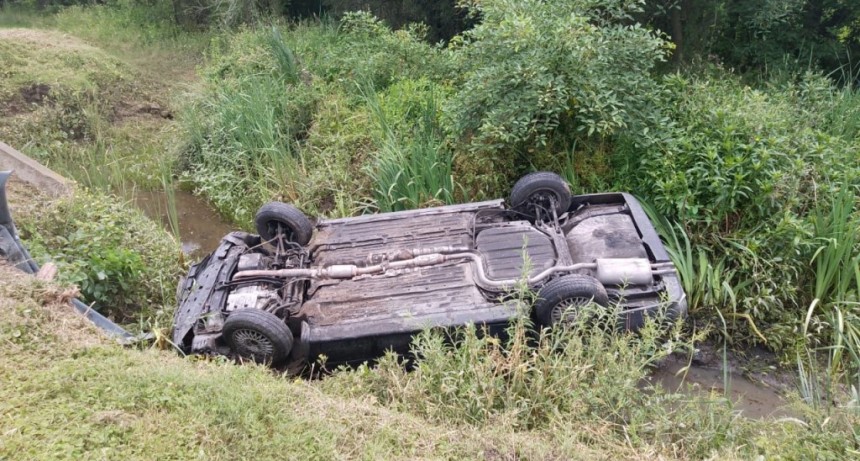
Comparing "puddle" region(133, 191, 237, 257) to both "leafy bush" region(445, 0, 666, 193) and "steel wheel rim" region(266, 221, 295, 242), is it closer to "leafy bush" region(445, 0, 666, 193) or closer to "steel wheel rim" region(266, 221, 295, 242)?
"steel wheel rim" region(266, 221, 295, 242)

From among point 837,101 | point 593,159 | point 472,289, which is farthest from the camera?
point 837,101

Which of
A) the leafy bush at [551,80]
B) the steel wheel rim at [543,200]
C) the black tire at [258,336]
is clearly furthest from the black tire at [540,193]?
the black tire at [258,336]

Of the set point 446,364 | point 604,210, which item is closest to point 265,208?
point 446,364

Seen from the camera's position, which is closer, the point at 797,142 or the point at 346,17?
the point at 797,142

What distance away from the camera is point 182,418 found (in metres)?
2.75

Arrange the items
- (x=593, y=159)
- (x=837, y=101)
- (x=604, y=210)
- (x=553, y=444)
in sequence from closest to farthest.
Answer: (x=553, y=444), (x=604, y=210), (x=593, y=159), (x=837, y=101)

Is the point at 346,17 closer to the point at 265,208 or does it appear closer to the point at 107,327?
the point at 265,208

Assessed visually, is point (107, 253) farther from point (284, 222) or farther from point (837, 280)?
point (837, 280)

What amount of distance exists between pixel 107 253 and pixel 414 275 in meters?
2.54

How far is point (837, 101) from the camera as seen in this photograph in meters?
6.26

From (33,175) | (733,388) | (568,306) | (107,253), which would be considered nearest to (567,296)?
(568,306)

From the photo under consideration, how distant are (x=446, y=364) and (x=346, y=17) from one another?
7464 millimetres

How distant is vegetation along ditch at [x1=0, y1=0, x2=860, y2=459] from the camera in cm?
291

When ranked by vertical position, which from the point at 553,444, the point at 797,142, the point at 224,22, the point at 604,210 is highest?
the point at 224,22
